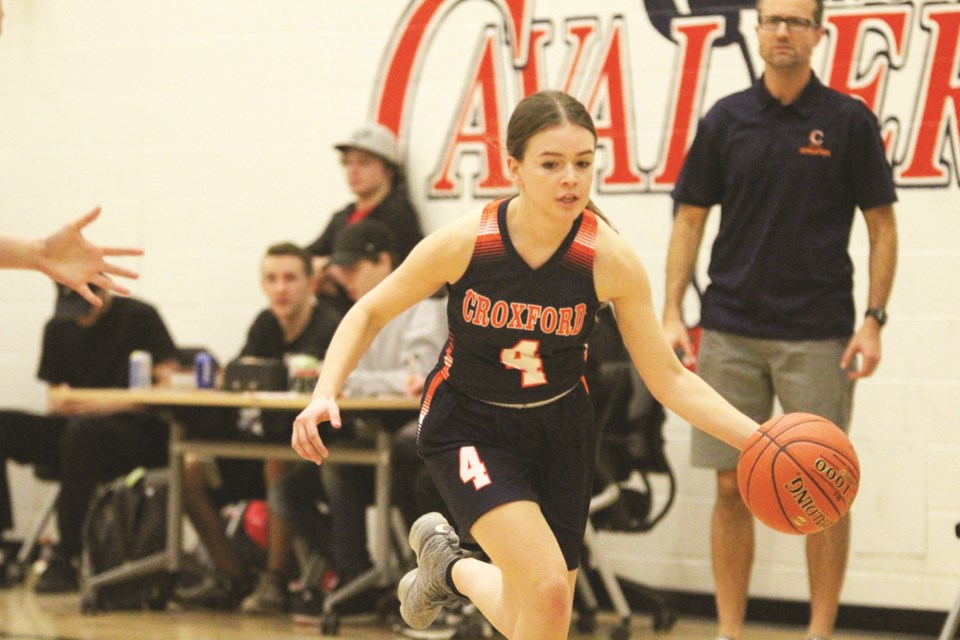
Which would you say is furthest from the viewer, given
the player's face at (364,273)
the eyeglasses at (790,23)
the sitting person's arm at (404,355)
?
the player's face at (364,273)

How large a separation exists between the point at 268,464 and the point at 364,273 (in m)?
1.01

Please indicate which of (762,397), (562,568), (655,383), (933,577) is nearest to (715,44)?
(762,397)

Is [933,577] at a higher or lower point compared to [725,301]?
lower

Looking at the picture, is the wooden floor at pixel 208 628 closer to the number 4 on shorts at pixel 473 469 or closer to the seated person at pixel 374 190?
the seated person at pixel 374 190

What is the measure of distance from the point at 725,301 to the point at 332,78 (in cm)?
304

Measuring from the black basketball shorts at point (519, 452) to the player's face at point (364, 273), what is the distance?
92.7 inches

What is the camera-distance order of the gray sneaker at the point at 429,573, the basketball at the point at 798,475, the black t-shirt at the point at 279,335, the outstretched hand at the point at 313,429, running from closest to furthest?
the outstretched hand at the point at 313,429 < the basketball at the point at 798,475 < the gray sneaker at the point at 429,573 < the black t-shirt at the point at 279,335

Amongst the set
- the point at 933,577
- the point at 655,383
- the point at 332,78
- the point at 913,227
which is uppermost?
the point at 332,78

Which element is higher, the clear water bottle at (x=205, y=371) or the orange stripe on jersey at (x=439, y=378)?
the orange stripe on jersey at (x=439, y=378)

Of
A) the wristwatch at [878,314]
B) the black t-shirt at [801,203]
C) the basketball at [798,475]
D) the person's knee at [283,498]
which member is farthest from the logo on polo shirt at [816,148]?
the person's knee at [283,498]

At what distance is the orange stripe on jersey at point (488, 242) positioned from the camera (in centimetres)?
350

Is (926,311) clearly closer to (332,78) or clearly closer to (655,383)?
(655,383)

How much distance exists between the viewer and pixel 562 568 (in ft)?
11.0

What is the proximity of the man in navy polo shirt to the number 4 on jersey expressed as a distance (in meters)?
1.34
